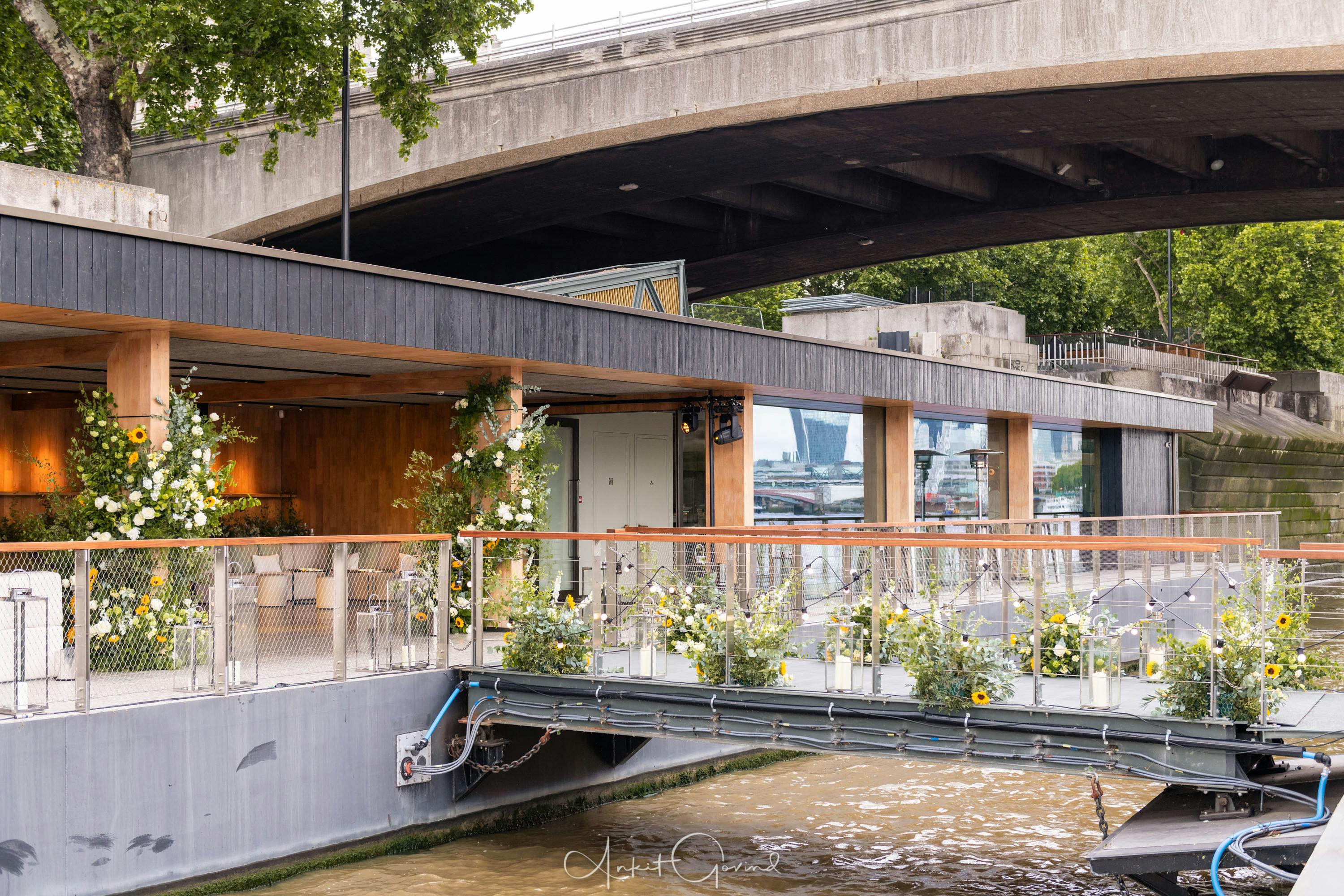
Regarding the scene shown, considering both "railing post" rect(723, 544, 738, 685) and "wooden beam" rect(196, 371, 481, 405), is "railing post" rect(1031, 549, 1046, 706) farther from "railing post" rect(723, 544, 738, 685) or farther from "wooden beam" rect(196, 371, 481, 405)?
"wooden beam" rect(196, 371, 481, 405)

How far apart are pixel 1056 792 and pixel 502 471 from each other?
22.1 ft

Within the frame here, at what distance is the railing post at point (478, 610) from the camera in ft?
37.7

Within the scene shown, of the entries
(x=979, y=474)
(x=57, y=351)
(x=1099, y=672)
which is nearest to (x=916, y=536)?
(x=1099, y=672)

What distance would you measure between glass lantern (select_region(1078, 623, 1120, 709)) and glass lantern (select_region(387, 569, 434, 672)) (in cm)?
536

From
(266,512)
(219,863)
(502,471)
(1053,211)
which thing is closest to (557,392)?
(502,471)

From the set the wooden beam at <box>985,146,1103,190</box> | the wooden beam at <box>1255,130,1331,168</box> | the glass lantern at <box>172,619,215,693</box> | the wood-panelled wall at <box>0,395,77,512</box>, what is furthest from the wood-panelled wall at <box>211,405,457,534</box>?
the wooden beam at <box>1255,130,1331,168</box>

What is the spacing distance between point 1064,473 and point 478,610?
55.9ft

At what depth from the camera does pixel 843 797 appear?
13680mm

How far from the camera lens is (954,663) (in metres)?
9.29

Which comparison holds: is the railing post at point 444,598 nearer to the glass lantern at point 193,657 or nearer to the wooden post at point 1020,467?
the glass lantern at point 193,657

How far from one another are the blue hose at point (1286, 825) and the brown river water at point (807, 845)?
→ 272 centimetres

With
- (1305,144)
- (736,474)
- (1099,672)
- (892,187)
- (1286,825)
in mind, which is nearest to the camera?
(1286,825)

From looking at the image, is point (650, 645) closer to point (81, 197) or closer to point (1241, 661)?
point (1241, 661)

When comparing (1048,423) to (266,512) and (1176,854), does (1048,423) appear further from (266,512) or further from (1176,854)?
(1176,854)
